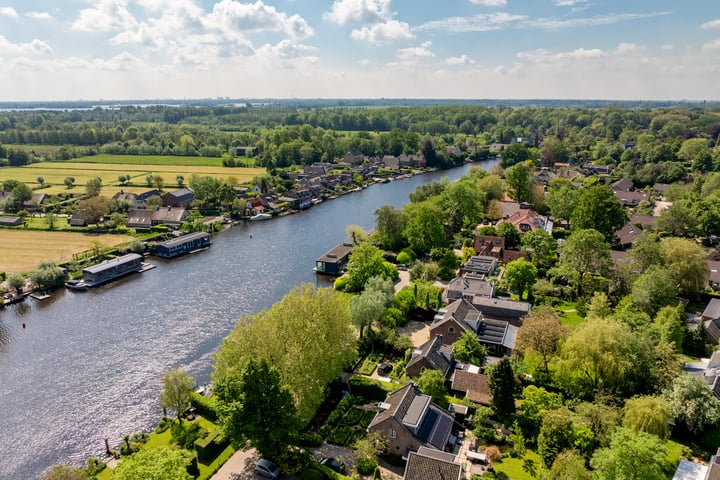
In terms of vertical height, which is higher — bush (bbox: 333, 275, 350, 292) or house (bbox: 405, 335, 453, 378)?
house (bbox: 405, 335, 453, 378)

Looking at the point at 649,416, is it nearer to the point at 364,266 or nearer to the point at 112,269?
the point at 364,266

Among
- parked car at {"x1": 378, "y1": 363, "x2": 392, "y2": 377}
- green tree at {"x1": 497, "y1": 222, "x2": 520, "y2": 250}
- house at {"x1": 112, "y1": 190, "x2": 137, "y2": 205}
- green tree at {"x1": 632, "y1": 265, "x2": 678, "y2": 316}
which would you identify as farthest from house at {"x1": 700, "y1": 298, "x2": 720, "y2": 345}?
house at {"x1": 112, "y1": 190, "x2": 137, "y2": 205}

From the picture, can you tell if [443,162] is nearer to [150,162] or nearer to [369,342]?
[150,162]

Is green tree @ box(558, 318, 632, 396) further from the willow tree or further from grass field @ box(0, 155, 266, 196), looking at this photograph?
grass field @ box(0, 155, 266, 196)

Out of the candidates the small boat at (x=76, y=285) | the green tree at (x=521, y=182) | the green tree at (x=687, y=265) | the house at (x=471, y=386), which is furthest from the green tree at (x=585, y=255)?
the small boat at (x=76, y=285)

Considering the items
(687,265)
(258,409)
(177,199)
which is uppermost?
(258,409)

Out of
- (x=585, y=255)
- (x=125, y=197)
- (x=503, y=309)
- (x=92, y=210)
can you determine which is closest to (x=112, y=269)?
(x=92, y=210)

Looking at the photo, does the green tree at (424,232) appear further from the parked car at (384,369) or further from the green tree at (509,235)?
the parked car at (384,369)
